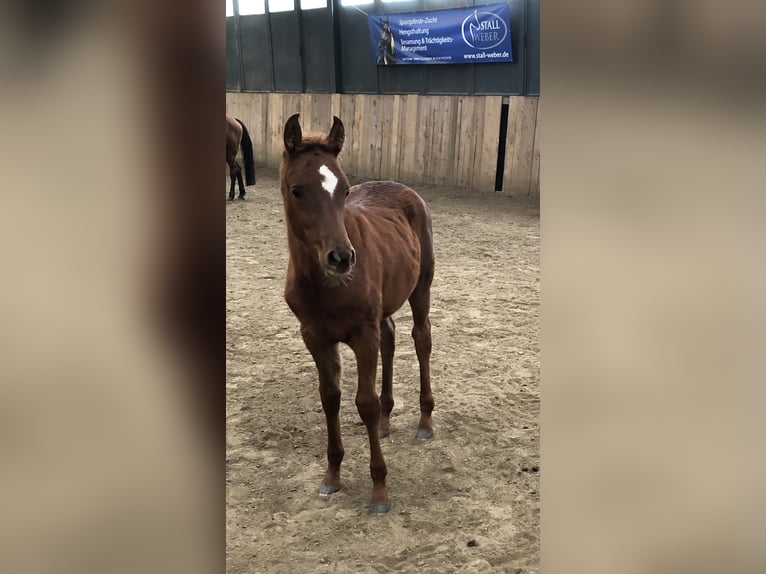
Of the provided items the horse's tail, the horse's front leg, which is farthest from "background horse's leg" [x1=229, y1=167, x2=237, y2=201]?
the horse's front leg

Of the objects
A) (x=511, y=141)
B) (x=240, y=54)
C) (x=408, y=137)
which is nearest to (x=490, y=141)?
(x=511, y=141)

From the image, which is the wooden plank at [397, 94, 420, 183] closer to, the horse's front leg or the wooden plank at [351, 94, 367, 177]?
the wooden plank at [351, 94, 367, 177]

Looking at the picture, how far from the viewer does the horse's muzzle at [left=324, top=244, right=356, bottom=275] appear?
6.98ft

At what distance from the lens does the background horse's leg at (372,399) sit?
2.39m

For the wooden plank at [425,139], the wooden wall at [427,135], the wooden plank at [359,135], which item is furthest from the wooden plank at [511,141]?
the wooden plank at [359,135]

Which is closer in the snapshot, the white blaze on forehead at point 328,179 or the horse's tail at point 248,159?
the white blaze on forehead at point 328,179

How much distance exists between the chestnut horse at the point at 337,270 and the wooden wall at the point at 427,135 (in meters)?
6.39

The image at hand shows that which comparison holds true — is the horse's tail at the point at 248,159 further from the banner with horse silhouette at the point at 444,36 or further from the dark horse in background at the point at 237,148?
the banner with horse silhouette at the point at 444,36

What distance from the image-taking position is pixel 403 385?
11.8 feet

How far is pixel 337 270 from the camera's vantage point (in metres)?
2.13

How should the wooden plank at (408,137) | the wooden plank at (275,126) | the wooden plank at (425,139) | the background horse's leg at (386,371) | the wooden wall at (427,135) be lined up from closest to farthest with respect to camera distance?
1. the background horse's leg at (386,371)
2. the wooden wall at (427,135)
3. the wooden plank at (425,139)
4. the wooden plank at (408,137)
5. the wooden plank at (275,126)

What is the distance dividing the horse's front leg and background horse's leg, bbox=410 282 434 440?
559 millimetres

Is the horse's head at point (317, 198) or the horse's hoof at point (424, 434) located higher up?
the horse's head at point (317, 198)
